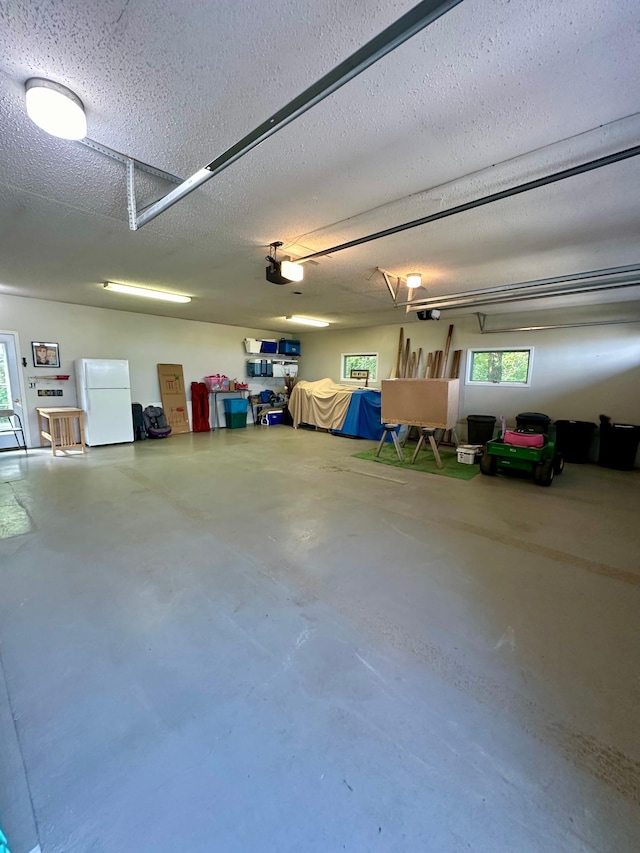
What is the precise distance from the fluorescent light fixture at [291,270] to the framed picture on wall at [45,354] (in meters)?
5.34

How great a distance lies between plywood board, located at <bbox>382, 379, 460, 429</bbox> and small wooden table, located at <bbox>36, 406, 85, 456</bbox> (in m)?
5.48

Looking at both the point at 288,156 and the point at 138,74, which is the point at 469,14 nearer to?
the point at 288,156

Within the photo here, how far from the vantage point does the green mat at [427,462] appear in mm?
5148

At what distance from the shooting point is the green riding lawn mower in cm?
457

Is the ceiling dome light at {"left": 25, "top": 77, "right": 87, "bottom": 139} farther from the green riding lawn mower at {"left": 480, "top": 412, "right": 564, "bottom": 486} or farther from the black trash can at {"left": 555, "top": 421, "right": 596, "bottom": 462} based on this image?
the black trash can at {"left": 555, "top": 421, "right": 596, "bottom": 462}

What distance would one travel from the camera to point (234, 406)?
346 inches

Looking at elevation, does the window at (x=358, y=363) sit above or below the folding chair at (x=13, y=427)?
above

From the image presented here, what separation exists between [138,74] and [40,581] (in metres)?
2.96

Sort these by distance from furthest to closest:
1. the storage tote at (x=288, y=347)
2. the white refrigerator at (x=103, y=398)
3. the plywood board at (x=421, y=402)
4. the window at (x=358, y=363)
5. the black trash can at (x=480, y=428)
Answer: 1. the storage tote at (x=288, y=347)
2. the window at (x=358, y=363)
3. the black trash can at (x=480, y=428)
4. the white refrigerator at (x=103, y=398)
5. the plywood board at (x=421, y=402)

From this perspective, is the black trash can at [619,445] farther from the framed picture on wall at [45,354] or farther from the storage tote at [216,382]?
the framed picture on wall at [45,354]

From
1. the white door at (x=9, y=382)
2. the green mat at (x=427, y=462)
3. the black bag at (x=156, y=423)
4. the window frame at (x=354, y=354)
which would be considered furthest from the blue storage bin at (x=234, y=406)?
the white door at (x=9, y=382)

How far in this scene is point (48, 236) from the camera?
10.5 feet

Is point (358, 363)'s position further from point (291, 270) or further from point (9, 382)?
point (9, 382)

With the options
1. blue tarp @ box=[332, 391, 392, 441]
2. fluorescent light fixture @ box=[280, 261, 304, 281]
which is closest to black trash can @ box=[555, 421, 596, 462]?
blue tarp @ box=[332, 391, 392, 441]
